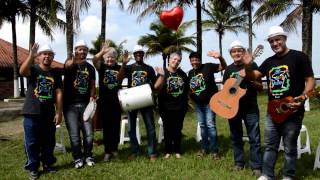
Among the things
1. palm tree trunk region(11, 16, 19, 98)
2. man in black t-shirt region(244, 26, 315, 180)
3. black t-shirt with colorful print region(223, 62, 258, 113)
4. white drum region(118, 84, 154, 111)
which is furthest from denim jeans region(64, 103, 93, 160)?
palm tree trunk region(11, 16, 19, 98)

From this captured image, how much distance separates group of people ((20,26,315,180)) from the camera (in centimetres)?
543

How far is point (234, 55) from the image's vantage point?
243 inches

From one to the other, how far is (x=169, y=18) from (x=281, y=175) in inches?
146

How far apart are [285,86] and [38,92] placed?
128 inches

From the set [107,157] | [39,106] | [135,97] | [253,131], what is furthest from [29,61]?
[253,131]

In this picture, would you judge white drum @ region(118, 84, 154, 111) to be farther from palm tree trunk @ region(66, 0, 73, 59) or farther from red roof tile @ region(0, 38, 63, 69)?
red roof tile @ region(0, 38, 63, 69)

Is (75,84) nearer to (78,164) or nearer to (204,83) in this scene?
(78,164)

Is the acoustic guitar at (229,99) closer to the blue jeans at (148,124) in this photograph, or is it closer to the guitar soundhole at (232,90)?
the guitar soundhole at (232,90)

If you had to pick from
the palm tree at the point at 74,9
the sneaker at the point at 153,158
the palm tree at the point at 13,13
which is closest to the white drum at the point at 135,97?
the sneaker at the point at 153,158

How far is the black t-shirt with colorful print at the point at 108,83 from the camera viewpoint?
23.1 ft

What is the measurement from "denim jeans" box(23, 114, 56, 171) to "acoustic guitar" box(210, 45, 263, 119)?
92.2 inches

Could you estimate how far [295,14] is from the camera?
21.8 metres

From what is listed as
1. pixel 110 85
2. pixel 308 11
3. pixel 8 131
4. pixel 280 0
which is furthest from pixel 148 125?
pixel 280 0

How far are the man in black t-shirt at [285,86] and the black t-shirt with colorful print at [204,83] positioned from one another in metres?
1.48
